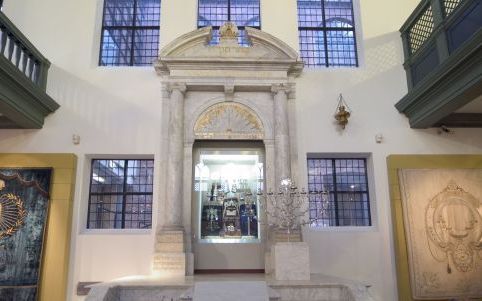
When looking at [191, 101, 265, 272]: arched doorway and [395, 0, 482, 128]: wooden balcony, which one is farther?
[191, 101, 265, 272]: arched doorway

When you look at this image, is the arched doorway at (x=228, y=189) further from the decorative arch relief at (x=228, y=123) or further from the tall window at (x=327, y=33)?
the tall window at (x=327, y=33)

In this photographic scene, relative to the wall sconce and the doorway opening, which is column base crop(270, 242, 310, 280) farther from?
the wall sconce

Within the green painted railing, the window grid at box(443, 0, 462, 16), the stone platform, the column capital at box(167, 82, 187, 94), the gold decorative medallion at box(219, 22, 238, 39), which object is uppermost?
the gold decorative medallion at box(219, 22, 238, 39)

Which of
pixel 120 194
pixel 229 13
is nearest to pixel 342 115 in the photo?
pixel 229 13

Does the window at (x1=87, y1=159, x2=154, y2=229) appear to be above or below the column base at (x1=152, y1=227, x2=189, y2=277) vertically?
above

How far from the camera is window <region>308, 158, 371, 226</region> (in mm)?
7477

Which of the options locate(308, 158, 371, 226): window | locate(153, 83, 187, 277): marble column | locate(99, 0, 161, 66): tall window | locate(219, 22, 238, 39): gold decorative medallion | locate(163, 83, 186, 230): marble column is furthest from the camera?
locate(99, 0, 161, 66): tall window

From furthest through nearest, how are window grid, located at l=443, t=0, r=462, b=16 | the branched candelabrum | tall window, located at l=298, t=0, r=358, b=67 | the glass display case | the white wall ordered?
tall window, located at l=298, t=0, r=358, b=67 < the glass display case < the white wall < the branched candelabrum < window grid, located at l=443, t=0, r=462, b=16

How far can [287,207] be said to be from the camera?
6312mm

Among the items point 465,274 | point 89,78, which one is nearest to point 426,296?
point 465,274

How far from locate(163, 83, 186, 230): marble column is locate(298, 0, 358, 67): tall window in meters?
2.66

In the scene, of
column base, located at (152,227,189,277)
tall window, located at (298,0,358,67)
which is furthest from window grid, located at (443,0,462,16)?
column base, located at (152,227,189,277)

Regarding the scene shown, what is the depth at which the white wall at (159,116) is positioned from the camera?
699cm

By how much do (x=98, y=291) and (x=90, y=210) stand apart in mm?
2813
